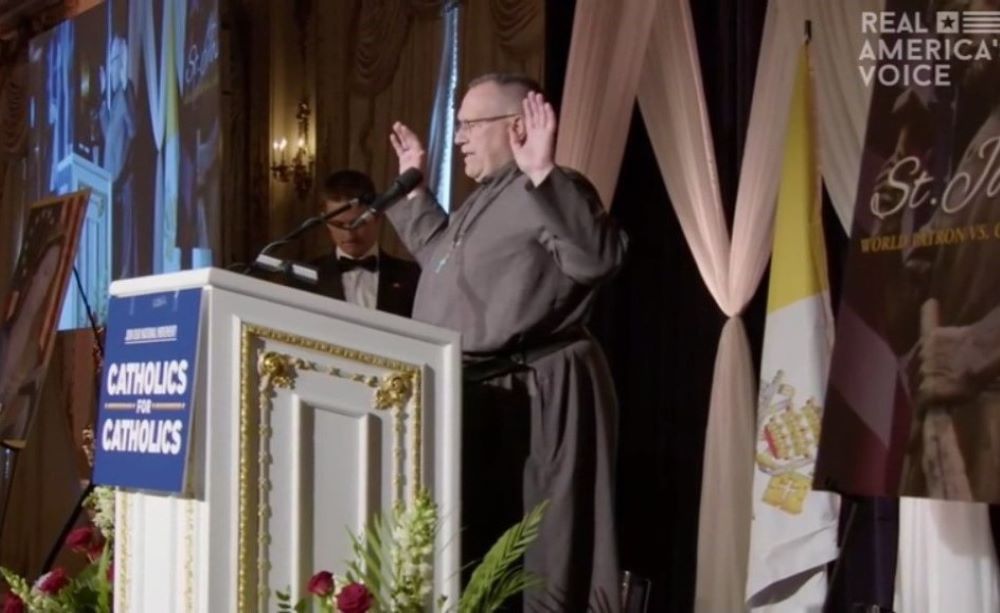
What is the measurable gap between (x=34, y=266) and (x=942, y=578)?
362 cm

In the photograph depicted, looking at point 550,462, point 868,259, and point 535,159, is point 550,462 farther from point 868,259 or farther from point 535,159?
point 868,259

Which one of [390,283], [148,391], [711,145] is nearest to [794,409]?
[711,145]

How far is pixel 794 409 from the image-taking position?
3928 mm

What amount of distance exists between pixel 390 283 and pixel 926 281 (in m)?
2.21

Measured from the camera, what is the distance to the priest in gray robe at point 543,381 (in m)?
2.89

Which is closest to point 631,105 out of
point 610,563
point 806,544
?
point 806,544

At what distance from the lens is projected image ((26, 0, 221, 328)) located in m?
6.16

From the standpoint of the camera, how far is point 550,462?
2895 millimetres

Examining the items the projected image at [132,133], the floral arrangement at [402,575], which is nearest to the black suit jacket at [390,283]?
the projected image at [132,133]

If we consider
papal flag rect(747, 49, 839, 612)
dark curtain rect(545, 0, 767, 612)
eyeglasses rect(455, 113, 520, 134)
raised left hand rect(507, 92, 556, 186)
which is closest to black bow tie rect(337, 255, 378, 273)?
dark curtain rect(545, 0, 767, 612)

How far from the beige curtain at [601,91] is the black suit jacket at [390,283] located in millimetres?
671

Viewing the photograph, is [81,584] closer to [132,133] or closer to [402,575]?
[402,575]

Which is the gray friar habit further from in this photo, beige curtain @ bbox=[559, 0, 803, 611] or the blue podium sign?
beige curtain @ bbox=[559, 0, 803, 611]

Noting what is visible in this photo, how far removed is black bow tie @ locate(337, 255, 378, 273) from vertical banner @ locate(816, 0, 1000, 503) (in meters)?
2.08
